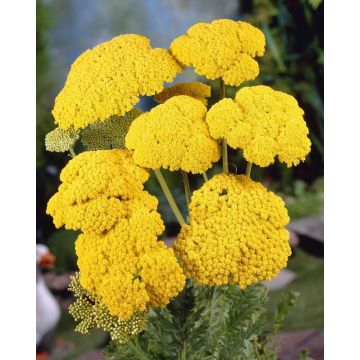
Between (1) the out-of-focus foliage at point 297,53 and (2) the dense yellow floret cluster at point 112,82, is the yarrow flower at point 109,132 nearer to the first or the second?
(2) the dense yellow floret cluster at point 112,82

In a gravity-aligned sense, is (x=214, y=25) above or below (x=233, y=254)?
above

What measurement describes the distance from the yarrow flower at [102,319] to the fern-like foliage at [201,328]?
2.4 inches

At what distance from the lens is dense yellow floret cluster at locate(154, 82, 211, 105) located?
1.43 metres

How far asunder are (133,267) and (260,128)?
0.98 feet

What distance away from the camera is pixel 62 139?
138cm

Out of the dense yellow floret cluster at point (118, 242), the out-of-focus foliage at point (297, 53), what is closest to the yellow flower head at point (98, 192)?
the dense yellow floret cluster at point (118, 242)

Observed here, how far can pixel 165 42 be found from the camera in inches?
75.5

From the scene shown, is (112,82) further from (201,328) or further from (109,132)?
(201,328)

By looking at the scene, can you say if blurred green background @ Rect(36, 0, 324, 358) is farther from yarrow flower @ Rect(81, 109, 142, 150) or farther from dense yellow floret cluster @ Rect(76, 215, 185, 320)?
dense yellow floret cluster @ Rect(76, 215, 185, 320)

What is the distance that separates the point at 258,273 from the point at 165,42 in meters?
0.82

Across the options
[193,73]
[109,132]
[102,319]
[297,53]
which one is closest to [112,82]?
[109,132]

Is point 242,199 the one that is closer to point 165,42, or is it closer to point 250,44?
point 250,44

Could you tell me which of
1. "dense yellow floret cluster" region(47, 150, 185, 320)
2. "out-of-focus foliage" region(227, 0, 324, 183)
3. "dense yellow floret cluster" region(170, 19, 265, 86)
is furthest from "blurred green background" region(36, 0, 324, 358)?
"dense yellow floret cluster" region(47, 150, 185, 320)
